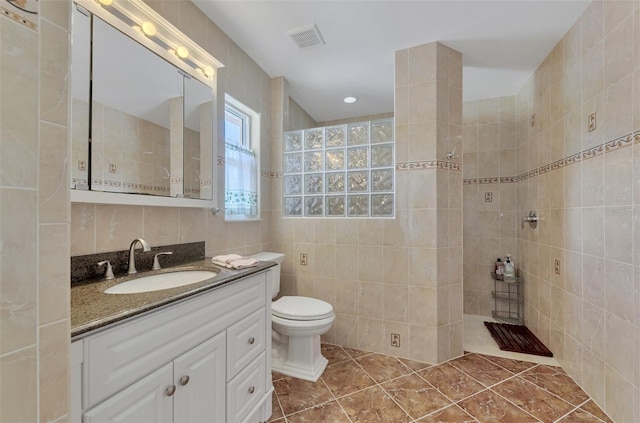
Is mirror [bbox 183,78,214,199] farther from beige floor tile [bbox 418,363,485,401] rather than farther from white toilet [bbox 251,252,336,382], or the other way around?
beige floor tile [bbox 418,363,485,401]

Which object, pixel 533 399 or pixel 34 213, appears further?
pixel 533 399

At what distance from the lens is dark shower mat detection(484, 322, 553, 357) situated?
220cm

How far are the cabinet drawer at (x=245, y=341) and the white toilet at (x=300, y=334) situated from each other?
0.40 m

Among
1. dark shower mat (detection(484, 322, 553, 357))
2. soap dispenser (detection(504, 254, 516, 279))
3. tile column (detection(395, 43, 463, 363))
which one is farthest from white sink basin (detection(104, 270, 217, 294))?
soap dispenser (detection(504, 254, 516, 279))

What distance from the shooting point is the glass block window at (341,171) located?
2.25 metres

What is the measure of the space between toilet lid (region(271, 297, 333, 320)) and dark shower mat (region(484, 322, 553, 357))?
5.25ft

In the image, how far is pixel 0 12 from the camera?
0.51 meters

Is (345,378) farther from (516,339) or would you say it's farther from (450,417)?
(516,339)

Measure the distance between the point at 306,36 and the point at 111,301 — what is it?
79.0 inches

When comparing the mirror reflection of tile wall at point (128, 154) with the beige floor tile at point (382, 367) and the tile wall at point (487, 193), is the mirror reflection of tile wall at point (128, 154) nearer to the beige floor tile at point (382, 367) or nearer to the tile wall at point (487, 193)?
the beige floor tile at point (382, 367)

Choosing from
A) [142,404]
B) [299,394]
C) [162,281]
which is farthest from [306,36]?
[299,394]

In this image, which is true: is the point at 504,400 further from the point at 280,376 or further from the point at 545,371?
the point at 280,376

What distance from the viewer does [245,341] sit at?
1332 millimetres

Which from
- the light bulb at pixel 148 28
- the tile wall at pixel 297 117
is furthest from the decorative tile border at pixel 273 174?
the light bulb at pixel 148 28
